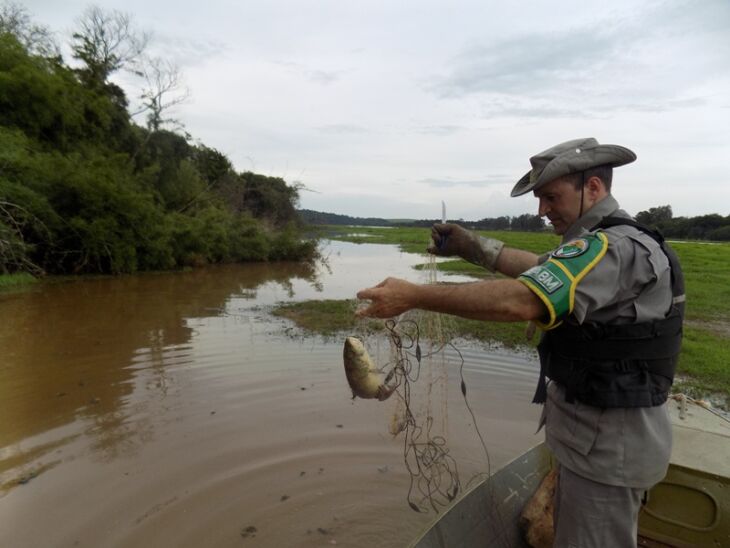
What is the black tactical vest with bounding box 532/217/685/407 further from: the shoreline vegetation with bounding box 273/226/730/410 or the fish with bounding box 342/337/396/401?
the shoreline vegetation with bounding box 273/226/730/410

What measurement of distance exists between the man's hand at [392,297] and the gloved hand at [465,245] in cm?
124

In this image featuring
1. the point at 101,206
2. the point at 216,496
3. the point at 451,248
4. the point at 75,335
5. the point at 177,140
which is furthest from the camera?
the point at 177,140

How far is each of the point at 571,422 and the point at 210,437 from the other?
4.54m

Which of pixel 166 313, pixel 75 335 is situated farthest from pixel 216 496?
pixel 166 313

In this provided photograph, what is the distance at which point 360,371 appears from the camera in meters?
3.09

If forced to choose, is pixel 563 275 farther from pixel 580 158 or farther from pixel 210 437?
pixel 210 437

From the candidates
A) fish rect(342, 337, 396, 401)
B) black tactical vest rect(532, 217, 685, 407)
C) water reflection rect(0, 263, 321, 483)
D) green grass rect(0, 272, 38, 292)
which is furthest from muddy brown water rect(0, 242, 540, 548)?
green grass rect(0, 272, 38, 292)

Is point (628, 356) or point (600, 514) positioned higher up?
point (628, 356)

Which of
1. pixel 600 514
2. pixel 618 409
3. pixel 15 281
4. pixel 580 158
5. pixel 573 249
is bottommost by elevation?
pixel 15 281

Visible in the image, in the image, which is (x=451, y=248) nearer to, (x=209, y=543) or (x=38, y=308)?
(x=209, y=543)

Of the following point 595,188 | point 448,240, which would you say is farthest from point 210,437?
point 595,188

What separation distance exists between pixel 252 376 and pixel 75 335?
190 inches

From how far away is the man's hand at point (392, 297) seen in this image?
1955mm

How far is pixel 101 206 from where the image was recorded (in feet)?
55.6
